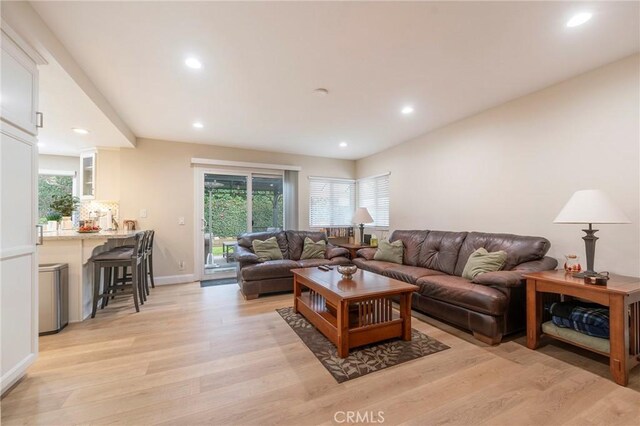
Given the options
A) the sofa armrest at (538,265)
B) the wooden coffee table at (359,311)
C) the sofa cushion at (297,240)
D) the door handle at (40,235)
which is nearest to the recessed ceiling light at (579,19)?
the sofa armrest at (538,265)

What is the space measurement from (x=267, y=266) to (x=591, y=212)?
138 inches

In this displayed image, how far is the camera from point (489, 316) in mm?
2439

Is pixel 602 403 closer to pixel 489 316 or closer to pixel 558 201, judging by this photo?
pixel 489 316

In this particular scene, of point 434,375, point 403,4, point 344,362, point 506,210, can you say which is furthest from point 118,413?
point 506,210

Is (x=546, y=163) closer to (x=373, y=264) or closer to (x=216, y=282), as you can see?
(x=373, y=264)

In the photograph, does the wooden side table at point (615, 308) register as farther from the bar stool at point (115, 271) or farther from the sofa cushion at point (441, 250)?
the bar stool at point (115, 271)

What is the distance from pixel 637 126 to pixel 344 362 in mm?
3166

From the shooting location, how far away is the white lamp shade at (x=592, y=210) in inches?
82.6

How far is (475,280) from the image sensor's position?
2.73 meters

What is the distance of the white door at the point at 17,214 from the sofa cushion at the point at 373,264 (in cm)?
344

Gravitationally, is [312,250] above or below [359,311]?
above

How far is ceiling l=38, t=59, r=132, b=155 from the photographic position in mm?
2377

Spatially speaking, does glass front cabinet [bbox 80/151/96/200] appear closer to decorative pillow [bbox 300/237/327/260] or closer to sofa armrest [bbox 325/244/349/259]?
decorative pillow [bbox 300/237/327/260]

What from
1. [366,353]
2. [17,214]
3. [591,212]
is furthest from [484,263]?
[17,214]
